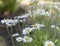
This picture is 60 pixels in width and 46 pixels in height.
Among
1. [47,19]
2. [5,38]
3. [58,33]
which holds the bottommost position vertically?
[5,38]

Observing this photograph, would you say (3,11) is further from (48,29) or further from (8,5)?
(48,29)

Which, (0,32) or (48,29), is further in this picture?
(0,32)

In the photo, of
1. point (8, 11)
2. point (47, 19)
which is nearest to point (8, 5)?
point (8, 11)

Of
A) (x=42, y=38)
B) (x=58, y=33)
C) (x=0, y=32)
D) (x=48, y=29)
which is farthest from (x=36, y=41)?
(x=0, y=32)

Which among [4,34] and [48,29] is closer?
[48,29]

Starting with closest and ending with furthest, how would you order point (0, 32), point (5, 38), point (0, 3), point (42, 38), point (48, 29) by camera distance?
point (42, 38)
point (48, 29)
point (5, 38)
point (0, 32)
point (0, 3)

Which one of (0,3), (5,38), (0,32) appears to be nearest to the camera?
(5,38)

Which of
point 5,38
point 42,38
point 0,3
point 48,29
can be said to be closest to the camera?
point 42,38

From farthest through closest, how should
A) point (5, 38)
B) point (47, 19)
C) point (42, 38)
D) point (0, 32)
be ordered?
point (0, 32)
point (5, 38)
point (47, 19)
point (42, 38)

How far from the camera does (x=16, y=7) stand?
387cm

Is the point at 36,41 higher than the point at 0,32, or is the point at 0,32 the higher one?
the point at 36,41

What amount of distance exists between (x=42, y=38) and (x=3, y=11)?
205cm

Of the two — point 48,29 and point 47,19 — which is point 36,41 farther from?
point 47,19

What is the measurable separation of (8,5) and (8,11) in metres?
0.12
